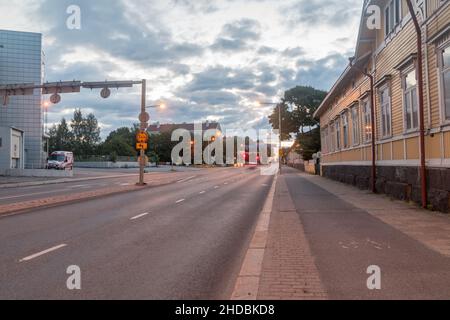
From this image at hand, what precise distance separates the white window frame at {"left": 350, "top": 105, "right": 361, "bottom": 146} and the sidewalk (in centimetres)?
1232

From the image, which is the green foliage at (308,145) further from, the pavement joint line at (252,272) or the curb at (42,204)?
the pavement joint line at (252,272)

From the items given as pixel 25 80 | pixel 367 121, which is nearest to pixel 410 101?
pixel 367 121

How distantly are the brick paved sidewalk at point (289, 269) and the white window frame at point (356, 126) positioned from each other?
52.1ft

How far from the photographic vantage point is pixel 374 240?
335 inches

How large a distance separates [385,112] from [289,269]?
1432 cm

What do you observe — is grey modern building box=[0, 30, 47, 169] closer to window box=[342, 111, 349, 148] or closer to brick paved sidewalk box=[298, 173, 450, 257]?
window box=[342, 111, 349, 148]

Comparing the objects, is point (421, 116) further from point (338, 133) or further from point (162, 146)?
point (162, 146)

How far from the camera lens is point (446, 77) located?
12312 millimetres

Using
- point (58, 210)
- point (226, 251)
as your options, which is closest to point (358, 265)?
point (226, 251)

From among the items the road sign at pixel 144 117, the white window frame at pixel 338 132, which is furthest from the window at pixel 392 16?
the road sign at pixel 144 117

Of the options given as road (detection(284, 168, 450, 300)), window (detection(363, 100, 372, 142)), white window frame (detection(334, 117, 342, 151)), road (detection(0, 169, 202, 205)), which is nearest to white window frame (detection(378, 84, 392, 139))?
window (detection(363, 100, 372, 142))

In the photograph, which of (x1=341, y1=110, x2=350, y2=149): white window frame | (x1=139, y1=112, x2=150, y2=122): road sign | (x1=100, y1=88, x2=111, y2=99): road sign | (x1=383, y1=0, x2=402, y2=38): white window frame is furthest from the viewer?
(x1=139, y1=112, x2=150, y2=122): road sign

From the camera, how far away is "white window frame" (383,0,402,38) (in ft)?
54.7
